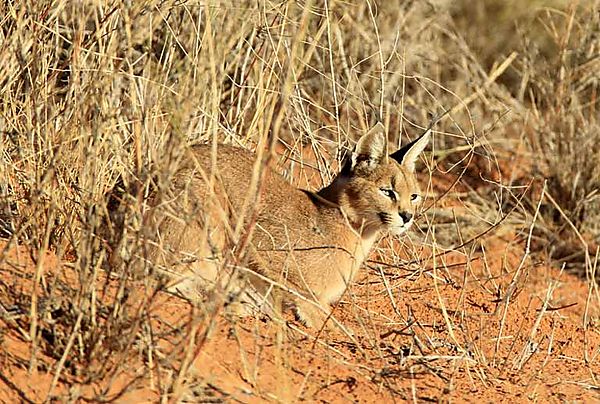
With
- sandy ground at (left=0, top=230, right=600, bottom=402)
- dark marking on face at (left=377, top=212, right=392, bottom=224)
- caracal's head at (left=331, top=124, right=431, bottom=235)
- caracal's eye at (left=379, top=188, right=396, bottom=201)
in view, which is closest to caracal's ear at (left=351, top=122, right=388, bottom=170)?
caracal's head at (left=331, top=124, right=431, bottom=235)

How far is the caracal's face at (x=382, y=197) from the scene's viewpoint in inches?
213

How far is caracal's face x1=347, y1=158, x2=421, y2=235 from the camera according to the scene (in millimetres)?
5414

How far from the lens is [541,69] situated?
9422mm

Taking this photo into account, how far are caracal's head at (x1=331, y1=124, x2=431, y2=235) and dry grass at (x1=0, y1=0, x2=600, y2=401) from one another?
0.57ft

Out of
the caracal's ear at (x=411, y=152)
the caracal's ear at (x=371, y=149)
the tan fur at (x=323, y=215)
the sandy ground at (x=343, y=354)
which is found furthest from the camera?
the caracal's ear at (x=411, y=152)

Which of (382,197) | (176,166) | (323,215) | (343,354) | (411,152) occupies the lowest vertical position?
(343,354)

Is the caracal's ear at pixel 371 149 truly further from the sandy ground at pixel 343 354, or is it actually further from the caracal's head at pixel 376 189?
the sandy ground at pixel 343 354

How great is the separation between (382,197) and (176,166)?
1882 mm

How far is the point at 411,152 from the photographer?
556cm

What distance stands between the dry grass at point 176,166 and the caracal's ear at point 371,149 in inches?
11.0

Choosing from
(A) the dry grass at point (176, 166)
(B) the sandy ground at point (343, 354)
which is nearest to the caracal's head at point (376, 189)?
(A) the dry grass at point (176, 166)

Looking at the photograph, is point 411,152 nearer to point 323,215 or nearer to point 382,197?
point 382,197

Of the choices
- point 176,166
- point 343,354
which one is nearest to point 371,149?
point 343,354

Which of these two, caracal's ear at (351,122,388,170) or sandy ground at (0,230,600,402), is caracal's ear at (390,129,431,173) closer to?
caracal's ear at (351,122,388,170)
